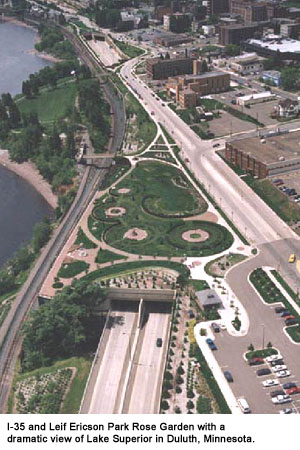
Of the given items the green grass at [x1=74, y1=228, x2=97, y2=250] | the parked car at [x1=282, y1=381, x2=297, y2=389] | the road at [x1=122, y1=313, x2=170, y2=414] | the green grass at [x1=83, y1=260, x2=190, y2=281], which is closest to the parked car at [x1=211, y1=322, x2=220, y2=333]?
the road at [x1=122, y1=313, x2=170, y2=414]

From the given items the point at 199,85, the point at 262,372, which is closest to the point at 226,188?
the point at 262,372

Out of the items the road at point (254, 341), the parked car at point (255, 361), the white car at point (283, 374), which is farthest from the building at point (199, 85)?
the white car at point (283, 374)

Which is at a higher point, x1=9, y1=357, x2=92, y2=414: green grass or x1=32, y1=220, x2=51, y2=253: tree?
x1=32, y1=220, x2=51, y2=253: tree


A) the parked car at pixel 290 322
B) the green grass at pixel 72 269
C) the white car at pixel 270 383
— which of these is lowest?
the white car at pixel 270 383

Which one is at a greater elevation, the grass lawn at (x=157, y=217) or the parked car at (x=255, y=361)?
the grass lawn at (x=157, y=217)

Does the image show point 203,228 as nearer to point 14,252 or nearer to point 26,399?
point 14,252

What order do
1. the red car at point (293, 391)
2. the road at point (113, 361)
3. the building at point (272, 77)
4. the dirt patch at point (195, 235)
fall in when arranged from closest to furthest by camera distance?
the red car at point (293, 391) < the road at point (113, 361) < the dirt patch at point (195, 235) < the building at point (272, 77)

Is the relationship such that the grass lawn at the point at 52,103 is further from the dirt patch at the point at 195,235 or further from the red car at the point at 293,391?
the red car at the point at 293,391

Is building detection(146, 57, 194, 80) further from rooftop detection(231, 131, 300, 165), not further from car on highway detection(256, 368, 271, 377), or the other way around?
car on highway detection(256, 368, 271, 377)

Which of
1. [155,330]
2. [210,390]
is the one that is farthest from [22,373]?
[210,390]
